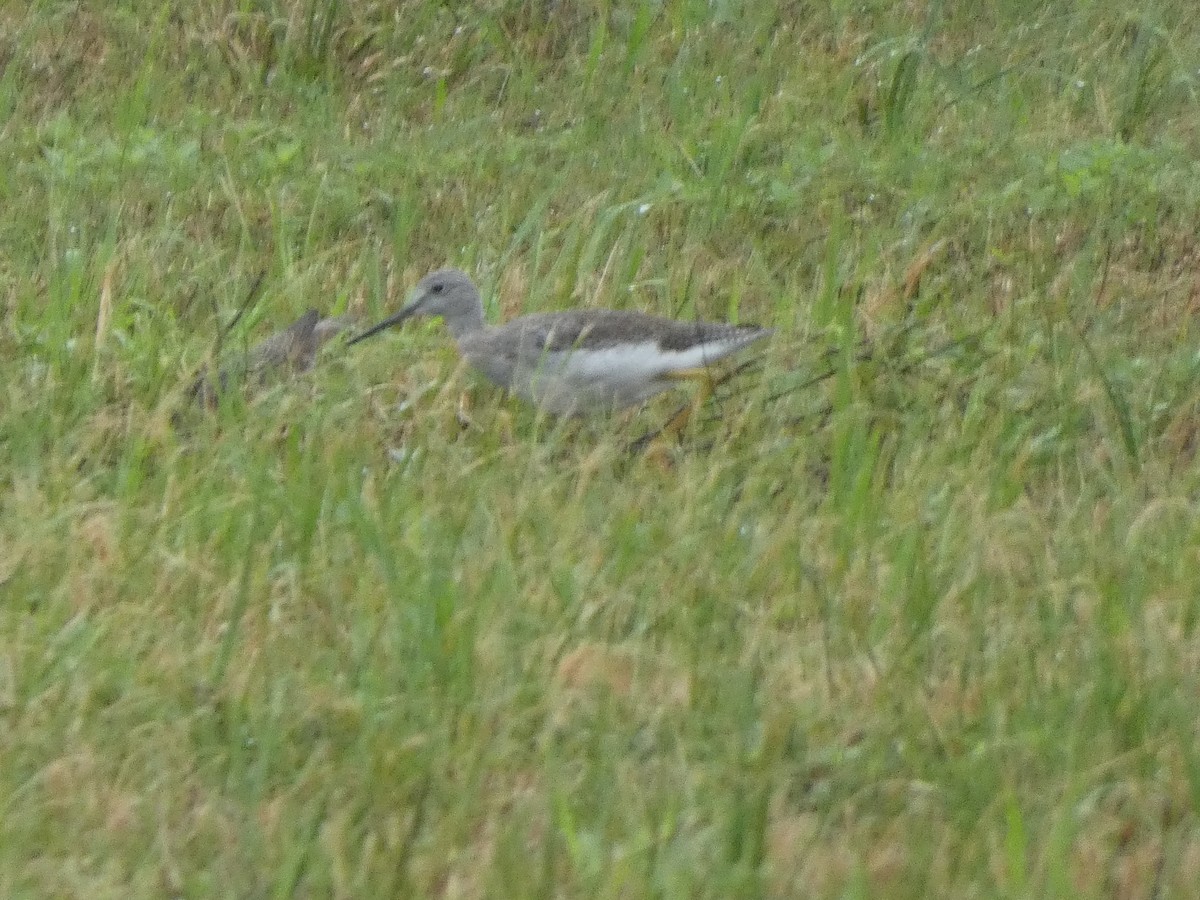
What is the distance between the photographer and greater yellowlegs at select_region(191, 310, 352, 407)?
19.6ft

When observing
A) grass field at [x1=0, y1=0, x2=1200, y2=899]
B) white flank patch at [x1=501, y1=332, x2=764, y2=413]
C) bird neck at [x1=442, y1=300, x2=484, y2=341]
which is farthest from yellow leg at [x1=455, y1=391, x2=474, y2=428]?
bird neck at [x1=442, y1=300, x2=484, y2=341]

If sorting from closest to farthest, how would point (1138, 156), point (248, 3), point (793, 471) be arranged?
point (793, 471) → point (1138, 156) → point (248, 3)

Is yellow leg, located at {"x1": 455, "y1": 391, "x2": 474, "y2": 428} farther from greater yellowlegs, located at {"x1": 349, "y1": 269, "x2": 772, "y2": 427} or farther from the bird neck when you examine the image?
the bird neck

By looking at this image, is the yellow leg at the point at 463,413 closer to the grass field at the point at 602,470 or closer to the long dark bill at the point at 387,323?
the grass field at the point at 602,470

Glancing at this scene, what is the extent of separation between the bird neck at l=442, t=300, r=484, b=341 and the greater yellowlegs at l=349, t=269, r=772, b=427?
103 millimetres

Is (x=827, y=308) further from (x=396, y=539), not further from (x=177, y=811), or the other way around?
(x=177, y=811)

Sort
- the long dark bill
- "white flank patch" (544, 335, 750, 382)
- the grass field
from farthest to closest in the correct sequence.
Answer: the long dark bill < "white flank patch" (544, 335, 750, 382) < the grass field

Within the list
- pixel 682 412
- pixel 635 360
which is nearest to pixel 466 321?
pixel 635 360

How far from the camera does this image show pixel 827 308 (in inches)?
271

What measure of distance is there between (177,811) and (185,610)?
2.64ft

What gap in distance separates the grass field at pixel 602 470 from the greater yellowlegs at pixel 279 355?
0.08 m

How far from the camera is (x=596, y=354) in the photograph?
6.28 meters

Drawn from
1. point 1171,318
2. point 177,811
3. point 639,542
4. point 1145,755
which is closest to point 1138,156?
point 1171,318

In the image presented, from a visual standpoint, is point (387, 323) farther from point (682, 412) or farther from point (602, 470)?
point (602, 470)
